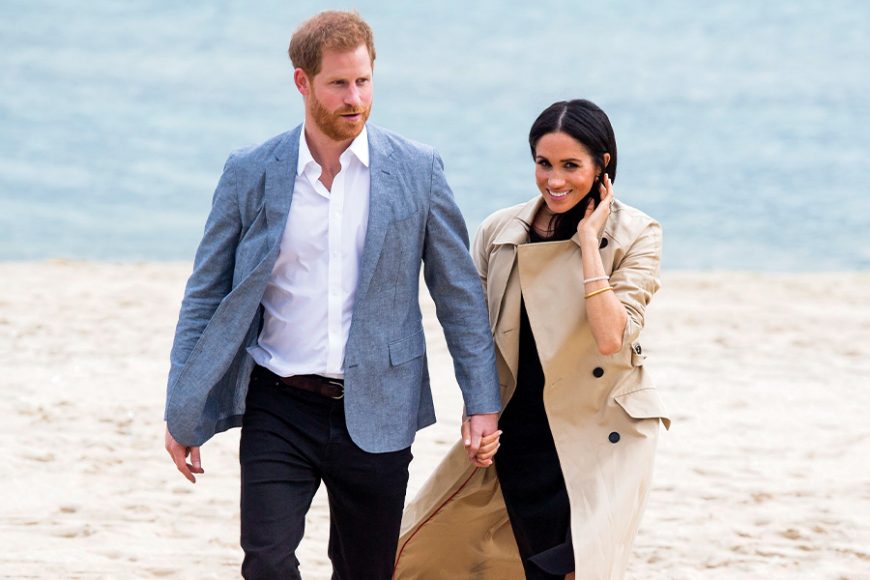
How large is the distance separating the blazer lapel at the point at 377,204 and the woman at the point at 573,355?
1.60ft

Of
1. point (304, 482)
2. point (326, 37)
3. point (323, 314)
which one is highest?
point (326, 37)

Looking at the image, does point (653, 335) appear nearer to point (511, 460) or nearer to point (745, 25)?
point (511, 460)

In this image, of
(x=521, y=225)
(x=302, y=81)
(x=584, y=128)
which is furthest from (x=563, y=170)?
(x=302, y=81)

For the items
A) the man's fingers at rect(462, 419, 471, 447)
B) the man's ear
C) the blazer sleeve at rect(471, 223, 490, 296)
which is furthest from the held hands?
the man's ear

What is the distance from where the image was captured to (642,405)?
14.0ft

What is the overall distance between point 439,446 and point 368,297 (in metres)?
4.12

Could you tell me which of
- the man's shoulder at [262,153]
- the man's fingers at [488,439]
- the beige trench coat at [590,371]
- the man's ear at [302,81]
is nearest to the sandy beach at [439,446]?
the beige trench coat at [590,371]

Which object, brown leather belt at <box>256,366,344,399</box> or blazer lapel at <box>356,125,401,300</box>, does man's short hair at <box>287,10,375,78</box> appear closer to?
blazer lapel at <box>356,125,401,300</box>

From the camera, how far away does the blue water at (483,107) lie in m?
22.0

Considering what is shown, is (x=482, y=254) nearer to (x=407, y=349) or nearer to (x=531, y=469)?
(x=407, y=349)

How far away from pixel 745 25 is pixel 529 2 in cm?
770

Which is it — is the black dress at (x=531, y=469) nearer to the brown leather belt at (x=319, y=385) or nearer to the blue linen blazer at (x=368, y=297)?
the blue linen blazer at (x=368, y=297)

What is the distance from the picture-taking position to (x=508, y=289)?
14.3 ft

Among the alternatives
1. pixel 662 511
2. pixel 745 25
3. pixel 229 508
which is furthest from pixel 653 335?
pixel 745 25
